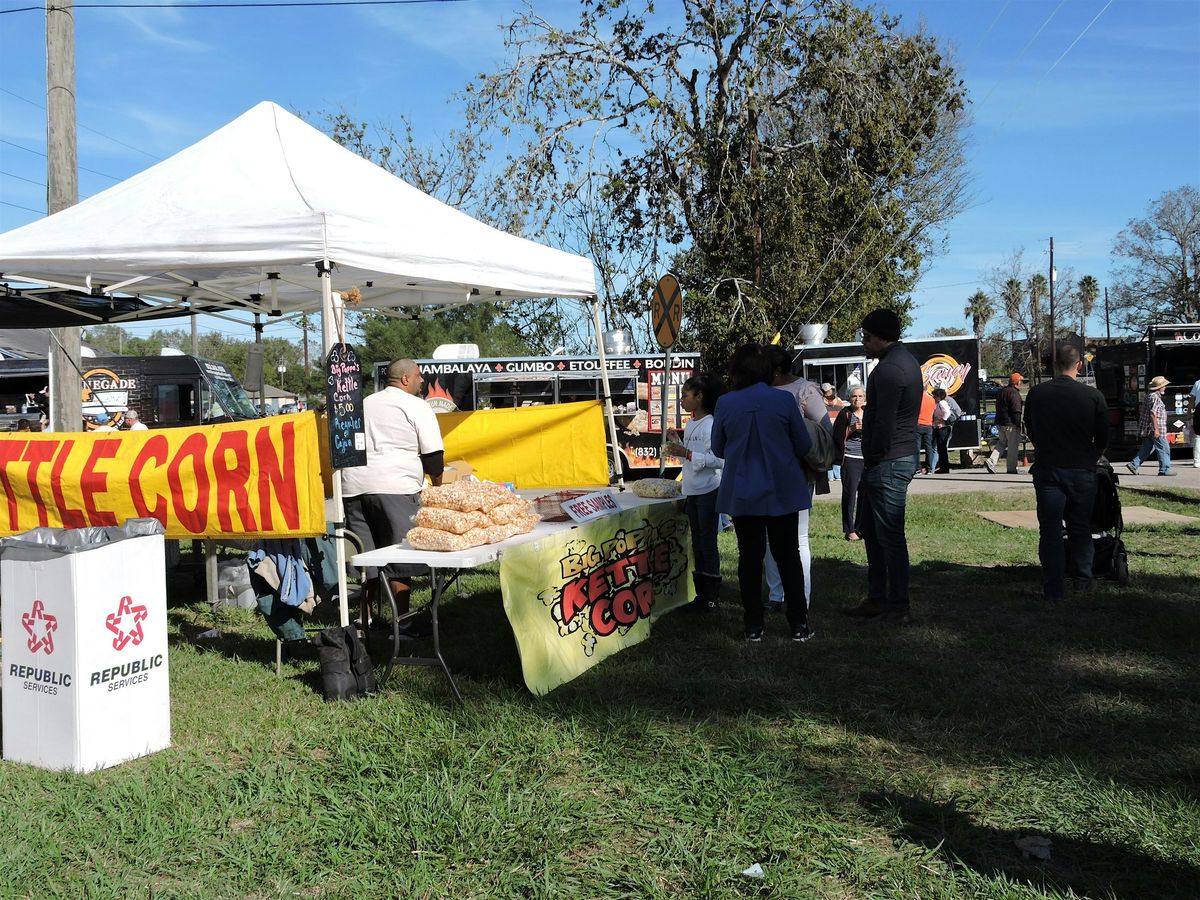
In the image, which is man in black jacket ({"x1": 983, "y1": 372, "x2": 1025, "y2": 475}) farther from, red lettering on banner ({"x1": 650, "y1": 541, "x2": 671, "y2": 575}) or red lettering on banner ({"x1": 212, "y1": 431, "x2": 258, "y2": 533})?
red lettering on banner ({"x1": 212, "y1": 431, "x2": 258, "y2": 533})

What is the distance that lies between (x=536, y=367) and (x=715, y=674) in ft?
44.7

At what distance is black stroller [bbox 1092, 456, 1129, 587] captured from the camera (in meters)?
7.32

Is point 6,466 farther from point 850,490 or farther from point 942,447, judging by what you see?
point 942,447

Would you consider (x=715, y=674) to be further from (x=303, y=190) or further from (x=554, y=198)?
(x=554, y=198)

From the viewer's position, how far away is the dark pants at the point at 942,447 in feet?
60.2

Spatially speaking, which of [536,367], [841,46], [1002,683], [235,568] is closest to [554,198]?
[536,367]

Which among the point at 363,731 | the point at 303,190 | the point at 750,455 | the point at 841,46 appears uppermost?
the point at 841,46

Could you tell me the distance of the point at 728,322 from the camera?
21.6m

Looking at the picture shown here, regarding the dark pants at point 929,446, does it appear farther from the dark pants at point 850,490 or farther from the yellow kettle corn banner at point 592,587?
the yellow kettle corn banner at point 592,587

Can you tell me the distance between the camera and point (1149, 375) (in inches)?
786

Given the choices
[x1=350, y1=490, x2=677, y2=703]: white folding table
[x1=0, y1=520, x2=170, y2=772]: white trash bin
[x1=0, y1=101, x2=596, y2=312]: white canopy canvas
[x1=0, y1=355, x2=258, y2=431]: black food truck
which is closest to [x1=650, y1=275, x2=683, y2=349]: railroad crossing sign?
[x1=0, y1=101, x2=596, y2=312]: white canopy canvas

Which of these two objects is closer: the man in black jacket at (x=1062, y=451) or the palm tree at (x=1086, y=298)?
the man in black jacket at (x=1062, y=451)

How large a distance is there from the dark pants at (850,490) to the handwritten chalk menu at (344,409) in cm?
565

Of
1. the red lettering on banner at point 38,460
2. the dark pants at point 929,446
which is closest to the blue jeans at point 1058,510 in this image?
the red lettering on banner at point 38,460
